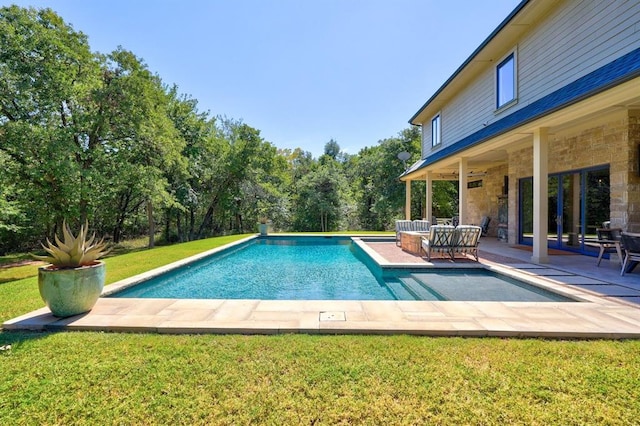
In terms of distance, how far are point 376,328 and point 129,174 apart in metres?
14.1

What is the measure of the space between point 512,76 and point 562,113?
4.25 metres

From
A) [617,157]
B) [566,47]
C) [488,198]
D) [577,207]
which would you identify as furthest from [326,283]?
[488,198]

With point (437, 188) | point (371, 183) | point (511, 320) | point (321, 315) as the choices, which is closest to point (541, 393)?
point (511, 320)

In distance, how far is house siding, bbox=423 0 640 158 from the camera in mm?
6012

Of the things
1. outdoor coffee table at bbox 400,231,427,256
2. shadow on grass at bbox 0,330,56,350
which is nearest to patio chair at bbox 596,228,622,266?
outdoor coffee table at bbox 400,231,427,256

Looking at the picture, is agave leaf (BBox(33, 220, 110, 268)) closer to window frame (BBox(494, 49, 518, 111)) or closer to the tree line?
the tree line

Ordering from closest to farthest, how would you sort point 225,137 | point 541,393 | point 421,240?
1. point 541,393
2. point 421,240
3. point 225,137

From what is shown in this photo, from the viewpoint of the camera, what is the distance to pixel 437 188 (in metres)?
22.6

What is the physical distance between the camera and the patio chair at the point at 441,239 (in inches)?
308

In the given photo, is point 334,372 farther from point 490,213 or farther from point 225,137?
point 225,137

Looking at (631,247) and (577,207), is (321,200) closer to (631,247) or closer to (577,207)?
(577,207)

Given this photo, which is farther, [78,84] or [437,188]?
[437,188]

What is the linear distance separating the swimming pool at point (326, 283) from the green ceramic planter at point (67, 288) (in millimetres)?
1647

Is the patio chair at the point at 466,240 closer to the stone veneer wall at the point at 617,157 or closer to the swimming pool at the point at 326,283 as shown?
the swimming pool at the point at 326,283
